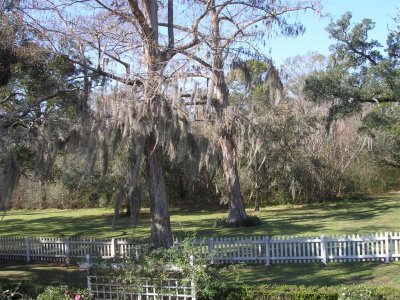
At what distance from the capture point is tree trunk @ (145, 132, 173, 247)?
42.2 feet

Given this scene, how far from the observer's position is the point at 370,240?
1217 cm

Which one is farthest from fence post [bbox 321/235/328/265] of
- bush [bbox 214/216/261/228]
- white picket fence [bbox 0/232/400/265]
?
bush [bbox 214/216/261/228]

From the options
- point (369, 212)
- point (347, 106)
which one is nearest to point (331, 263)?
point (347, 106)

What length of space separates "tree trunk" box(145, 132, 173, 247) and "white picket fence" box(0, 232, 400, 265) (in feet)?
1.40

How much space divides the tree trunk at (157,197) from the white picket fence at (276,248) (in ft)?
1.40

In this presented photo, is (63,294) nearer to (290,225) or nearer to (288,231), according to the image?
(288,231)

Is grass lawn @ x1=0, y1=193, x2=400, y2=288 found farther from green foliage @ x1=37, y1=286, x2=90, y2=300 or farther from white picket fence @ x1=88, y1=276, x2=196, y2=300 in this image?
green foliage @ x1=37, y1=286, x2=90, y2=300

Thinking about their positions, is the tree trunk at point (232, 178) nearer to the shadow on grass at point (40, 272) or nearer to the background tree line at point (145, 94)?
the background tree line at point (145, 94)

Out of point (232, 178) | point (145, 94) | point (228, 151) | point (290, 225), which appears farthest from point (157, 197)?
point (290, 225)

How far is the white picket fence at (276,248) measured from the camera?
12094 mm

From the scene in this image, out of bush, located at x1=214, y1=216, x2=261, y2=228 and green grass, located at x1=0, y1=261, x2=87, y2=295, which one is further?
bush, located at x1=214, y1=216, x2=261, y2=228

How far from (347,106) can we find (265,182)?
12.1 meters

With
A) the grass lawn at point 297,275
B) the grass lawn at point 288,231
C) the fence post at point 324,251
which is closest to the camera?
the grass lawn at point 297,275

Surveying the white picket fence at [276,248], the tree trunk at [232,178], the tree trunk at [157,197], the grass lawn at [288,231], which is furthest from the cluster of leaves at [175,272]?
the tree trunk at [232,178]
